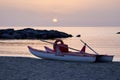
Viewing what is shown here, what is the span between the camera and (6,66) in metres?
25.4

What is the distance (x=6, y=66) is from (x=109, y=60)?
9.93 metres

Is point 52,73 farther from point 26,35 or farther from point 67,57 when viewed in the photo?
point 26,35

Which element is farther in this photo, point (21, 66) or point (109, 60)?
point (109, 60)

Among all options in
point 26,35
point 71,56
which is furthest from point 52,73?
point 26,35

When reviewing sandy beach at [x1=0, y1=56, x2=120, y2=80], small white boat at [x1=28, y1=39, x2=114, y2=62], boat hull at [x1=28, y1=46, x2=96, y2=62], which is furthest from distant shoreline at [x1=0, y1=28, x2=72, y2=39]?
sandy beach at [x1=0, y1=56, x2=120, y2=80]

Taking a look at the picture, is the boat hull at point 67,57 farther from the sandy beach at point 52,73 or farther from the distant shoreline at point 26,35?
the distant shoreline at point 26,35

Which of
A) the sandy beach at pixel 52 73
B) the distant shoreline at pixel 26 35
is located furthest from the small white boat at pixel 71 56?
the distant shoreline at pixel 26 35

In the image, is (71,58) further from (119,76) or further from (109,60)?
(119,76)

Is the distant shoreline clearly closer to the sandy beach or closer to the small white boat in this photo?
the small white boat

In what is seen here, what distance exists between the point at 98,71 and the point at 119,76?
7.89ft

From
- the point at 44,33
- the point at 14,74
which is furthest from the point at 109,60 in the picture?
the point at 44,33

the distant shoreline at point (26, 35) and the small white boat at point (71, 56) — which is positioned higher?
the small white boat at point (71, 56)

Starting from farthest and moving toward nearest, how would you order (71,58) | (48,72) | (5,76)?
(71,58) < (48,72) < (5,76)

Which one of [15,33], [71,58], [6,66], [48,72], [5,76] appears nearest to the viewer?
[5,76]
